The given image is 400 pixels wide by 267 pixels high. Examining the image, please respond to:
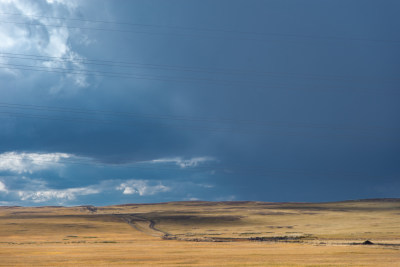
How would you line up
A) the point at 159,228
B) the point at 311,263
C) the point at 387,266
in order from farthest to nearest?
the point at 159,228, the point at 311,263, the point at 387,266

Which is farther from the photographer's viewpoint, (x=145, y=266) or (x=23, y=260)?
(x=23, y=260)

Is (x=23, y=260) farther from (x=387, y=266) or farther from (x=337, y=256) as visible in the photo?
(x=387, y=266)

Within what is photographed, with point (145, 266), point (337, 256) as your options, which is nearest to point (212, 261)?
point (145, 266)

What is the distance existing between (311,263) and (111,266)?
→ 27.4 metres

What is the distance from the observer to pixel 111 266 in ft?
201

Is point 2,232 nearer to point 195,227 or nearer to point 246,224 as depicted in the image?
point 195,227

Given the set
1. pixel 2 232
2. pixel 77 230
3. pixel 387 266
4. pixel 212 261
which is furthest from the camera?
pixel 77 230

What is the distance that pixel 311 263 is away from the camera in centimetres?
6016

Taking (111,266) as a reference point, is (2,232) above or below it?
above

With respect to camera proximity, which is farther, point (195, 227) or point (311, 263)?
point (195, 227)

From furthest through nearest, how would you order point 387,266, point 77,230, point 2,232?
point 77,230 → point 2,232 → point 387,266

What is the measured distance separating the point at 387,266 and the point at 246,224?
146 m

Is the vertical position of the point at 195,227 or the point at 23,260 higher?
the point at 195,227

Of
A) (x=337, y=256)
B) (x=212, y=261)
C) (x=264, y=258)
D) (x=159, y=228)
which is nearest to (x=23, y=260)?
(x=212, y=261)
